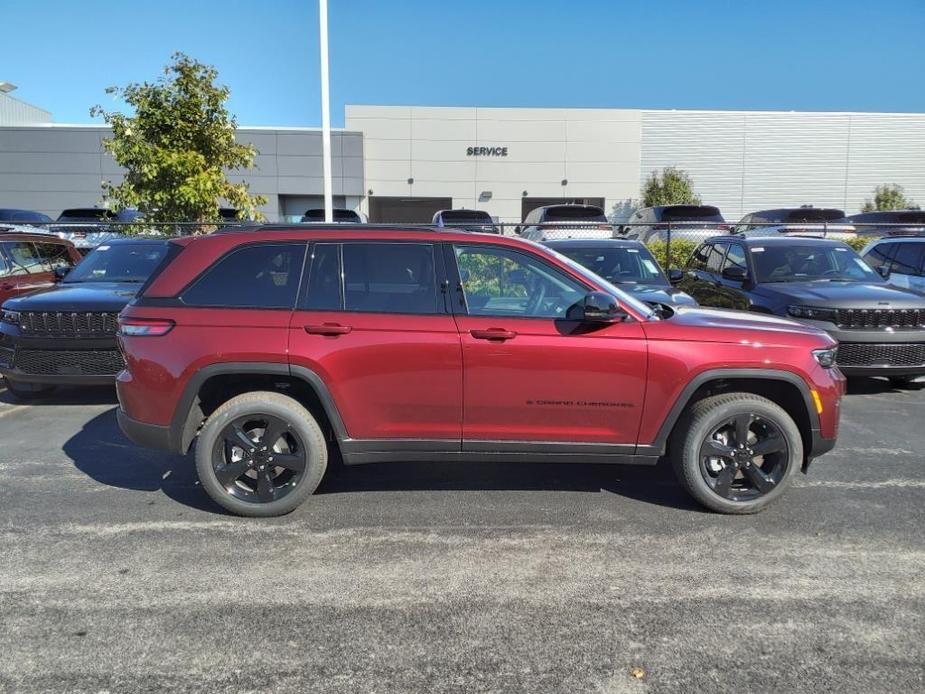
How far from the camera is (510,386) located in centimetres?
399

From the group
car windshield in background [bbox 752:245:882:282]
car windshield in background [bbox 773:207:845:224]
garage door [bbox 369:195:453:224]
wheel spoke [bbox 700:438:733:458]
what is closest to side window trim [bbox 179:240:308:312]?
wheel spoke [bbox 700:438:733:458]

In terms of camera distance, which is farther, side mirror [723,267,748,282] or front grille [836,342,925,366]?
side mirror [723,267,748,282]

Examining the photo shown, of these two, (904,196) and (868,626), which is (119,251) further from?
(904,196)

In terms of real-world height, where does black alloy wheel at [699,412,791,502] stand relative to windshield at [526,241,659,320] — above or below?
below

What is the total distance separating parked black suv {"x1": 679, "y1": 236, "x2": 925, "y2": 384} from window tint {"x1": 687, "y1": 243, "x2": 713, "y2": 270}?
13 cm

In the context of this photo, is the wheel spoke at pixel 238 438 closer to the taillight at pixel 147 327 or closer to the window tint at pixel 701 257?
the taillight at pixel 147 327

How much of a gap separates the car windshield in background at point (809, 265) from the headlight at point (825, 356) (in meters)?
4.31

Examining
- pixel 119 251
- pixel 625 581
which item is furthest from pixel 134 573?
pixel 119 251

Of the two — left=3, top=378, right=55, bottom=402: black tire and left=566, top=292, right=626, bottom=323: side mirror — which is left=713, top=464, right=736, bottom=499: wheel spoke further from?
left=3, top=378, right=55, bottom=402: black tire

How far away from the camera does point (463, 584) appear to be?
3.36 meters

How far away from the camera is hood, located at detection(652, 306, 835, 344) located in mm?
4016

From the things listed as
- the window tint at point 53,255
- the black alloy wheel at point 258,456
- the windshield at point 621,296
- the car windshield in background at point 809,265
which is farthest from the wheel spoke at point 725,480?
the window tint at point 53,255

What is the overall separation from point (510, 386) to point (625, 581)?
125cm

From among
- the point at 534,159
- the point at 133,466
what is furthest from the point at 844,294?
the point at 534,159
